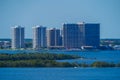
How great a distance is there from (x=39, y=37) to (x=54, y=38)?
5.32 metres

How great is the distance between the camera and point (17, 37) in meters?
139

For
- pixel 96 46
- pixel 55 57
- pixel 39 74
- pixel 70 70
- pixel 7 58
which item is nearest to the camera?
pixel 39 74

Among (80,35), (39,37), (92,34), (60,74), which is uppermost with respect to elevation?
(92,34)

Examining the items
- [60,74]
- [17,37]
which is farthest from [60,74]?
[17,37]

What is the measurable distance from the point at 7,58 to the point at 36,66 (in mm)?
7899

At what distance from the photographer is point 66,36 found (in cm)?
13238

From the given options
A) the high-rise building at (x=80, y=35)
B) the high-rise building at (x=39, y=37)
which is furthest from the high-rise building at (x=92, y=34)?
the high-rise building at (x=39, y=37)

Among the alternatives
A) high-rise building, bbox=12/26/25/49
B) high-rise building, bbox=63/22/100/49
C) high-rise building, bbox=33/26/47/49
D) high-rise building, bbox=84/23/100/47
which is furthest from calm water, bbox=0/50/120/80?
high-rise building, bbox=12/26/25/49

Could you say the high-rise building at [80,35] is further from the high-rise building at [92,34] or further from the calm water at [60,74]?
the calm water at [60,74]

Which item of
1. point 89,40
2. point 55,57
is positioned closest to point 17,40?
point 89,40

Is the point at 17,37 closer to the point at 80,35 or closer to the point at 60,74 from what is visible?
the point at 80,35

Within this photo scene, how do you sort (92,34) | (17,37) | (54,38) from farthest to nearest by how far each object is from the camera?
(17,37) < (54,38) < (92,34)

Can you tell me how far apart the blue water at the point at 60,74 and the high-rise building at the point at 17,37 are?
259 ft

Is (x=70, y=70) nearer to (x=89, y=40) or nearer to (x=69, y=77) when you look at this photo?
(x=69, y=77)
